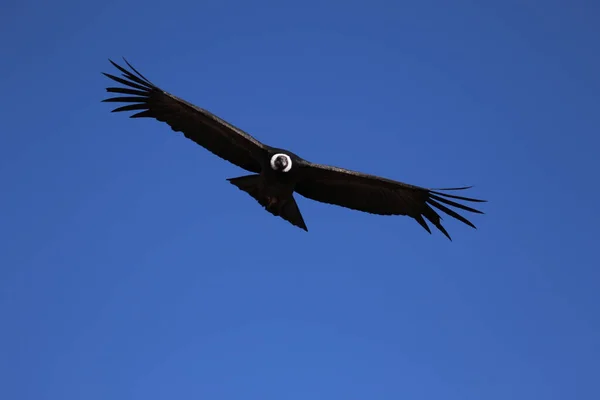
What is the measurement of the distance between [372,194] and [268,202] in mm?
2775

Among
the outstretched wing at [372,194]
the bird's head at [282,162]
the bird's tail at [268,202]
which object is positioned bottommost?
the bird's tail at [268,202]

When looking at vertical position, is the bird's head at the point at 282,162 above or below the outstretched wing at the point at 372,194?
below

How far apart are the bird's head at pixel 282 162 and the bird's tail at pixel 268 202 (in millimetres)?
617

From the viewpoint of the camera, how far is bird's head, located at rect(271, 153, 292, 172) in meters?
21.5

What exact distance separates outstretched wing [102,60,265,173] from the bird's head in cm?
64

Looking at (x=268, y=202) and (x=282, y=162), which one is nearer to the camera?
(x=282, y=162)

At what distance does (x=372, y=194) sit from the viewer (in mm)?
23078

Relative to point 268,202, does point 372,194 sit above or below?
above

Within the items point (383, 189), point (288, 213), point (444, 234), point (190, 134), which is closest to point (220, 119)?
point (190, 134)

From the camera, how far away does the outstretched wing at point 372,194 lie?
73.5 ft

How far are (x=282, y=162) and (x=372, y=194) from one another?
279 centimetres

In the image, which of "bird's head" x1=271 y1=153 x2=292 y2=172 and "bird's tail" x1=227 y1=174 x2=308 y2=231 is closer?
"bird's head" x1=271 y1=153 x2=292 y2=172

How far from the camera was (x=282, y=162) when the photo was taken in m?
21.5

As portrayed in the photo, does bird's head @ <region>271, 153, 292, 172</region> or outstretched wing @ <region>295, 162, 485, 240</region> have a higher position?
outstretched wing @ <region>295, 162, 485, 240</region>
